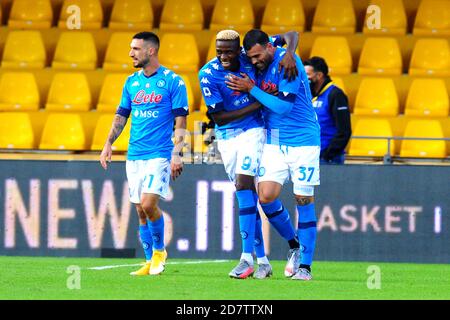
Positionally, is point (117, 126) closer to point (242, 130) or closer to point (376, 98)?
point (242, 130)

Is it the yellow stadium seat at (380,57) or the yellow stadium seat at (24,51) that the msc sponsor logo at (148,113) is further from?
the yellow stadium seat at (24,51)

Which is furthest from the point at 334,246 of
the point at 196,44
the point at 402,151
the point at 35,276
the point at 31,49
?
the point at 31,49

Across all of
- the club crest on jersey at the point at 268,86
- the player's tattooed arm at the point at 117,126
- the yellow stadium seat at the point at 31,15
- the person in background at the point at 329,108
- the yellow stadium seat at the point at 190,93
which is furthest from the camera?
the yellow stadium seat at the point at 31,15

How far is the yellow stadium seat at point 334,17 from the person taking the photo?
17625 mm

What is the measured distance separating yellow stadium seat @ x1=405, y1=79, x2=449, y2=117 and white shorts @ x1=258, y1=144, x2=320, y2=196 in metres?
6.40

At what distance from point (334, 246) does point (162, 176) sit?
3482mm

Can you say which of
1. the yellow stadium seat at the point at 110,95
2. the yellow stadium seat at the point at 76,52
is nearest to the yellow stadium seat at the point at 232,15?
the yellow stadium seat at the point at 76,52

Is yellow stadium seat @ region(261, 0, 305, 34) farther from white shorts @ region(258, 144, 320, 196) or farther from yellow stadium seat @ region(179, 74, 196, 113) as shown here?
white shorts @ region(258, 144, 320, 196)

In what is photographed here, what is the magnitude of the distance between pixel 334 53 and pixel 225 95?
23.2 ft

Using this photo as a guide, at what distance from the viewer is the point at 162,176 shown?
404 inches

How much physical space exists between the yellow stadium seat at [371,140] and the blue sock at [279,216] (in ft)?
17.1

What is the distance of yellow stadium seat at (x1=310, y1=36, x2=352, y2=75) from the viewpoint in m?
16.9

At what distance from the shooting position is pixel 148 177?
1021cm

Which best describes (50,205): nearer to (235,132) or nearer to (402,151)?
(235,132)
